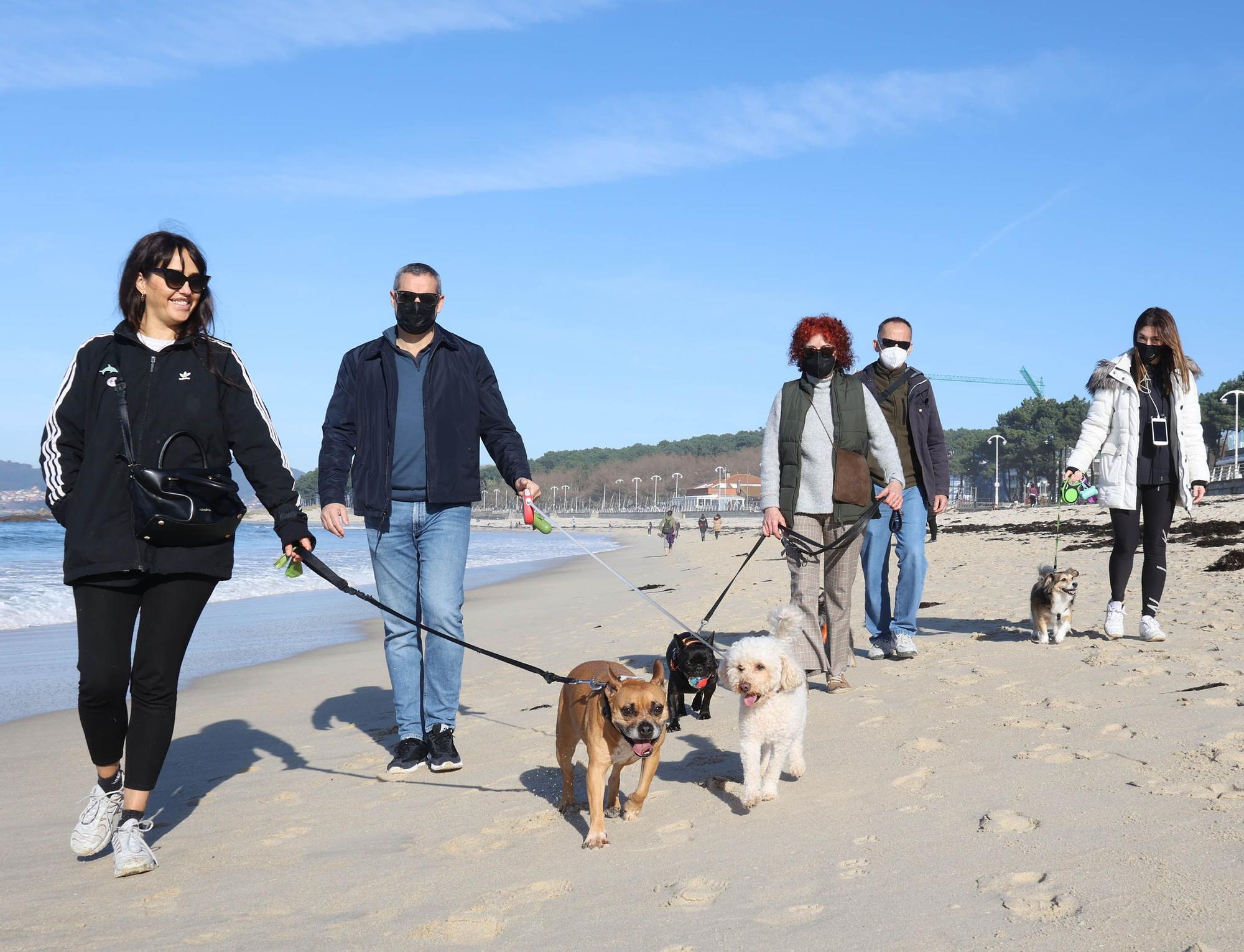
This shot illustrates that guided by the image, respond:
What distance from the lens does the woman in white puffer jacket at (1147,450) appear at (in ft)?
20.8

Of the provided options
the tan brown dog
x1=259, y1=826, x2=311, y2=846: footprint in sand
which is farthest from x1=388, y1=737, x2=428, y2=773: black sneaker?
the tan brown dog

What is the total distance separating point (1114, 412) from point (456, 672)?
15.9 feet

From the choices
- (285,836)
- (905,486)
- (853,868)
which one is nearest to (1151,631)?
(905,486)

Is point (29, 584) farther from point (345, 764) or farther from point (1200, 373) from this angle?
point (1200, 373)

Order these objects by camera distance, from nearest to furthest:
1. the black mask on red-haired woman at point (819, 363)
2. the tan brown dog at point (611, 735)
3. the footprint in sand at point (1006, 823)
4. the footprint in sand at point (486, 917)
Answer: the footprint in sand at point (486, 917) → the footprint in sand at point (1006, 823) → the tan brown dog at point (611, 735) → the black mask on red-haired woman at point (819, 363)

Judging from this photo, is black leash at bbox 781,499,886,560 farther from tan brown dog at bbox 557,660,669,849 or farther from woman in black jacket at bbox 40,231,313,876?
woman in black jacket at bbox 40,231,313,876

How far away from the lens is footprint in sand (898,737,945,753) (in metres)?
4.12

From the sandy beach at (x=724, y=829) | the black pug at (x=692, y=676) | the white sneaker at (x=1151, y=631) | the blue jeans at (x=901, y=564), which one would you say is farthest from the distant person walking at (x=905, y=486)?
the black pug at (x=692, y=676)

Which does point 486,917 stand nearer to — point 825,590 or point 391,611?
point 391,611

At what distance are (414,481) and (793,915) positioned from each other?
8.47ft

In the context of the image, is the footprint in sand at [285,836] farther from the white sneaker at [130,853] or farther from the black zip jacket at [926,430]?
the black zip jacket at [926,430]

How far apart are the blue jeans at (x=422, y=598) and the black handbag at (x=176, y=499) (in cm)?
118

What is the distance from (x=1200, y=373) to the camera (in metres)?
6.35

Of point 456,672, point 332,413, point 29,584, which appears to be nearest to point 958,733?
point 456,672
